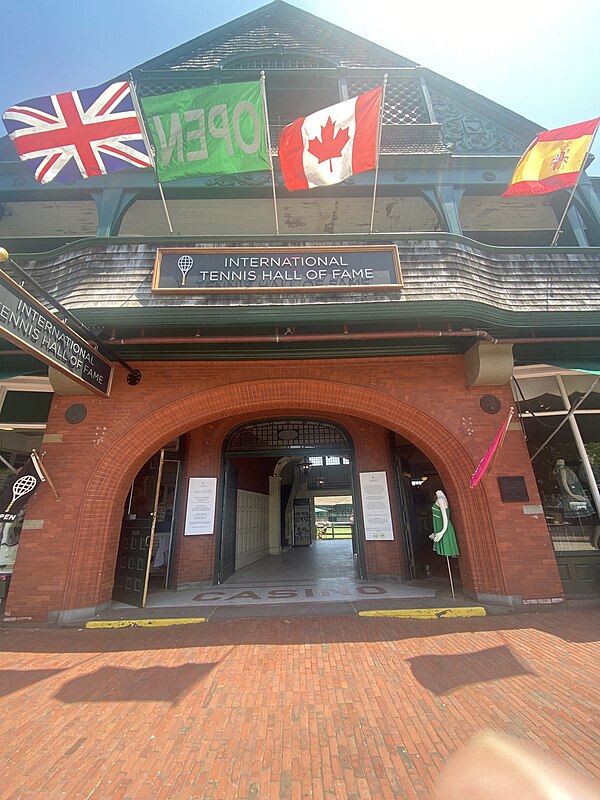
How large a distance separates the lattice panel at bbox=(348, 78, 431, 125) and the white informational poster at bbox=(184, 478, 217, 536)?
→ 1042cm

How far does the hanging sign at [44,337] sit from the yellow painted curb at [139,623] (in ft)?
12.2

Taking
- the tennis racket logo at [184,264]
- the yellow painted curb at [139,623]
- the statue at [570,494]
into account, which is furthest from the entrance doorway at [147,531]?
the statue at [570,494]

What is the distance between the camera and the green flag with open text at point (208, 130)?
6035mm

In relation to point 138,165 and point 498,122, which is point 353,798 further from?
point 498,122

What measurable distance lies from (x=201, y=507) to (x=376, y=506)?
13.8 feet

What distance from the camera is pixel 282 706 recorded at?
3143 mm

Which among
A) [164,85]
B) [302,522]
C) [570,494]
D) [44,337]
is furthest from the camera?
[302,522]

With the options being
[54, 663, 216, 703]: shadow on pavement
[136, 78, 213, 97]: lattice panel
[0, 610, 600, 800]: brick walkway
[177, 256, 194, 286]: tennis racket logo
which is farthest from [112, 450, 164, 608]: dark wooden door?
[136, 78, 213, 97]: lattice panel

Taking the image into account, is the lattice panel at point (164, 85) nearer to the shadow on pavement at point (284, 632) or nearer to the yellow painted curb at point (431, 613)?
the shadow on pavement at point (284, 632)

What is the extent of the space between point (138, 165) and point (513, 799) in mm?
8714

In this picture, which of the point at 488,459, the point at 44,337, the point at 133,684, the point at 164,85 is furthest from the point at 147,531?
the point at 164,85

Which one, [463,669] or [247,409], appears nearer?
[463,669]

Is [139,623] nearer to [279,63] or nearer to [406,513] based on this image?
[406,513]

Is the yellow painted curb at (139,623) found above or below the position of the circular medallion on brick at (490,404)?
below
